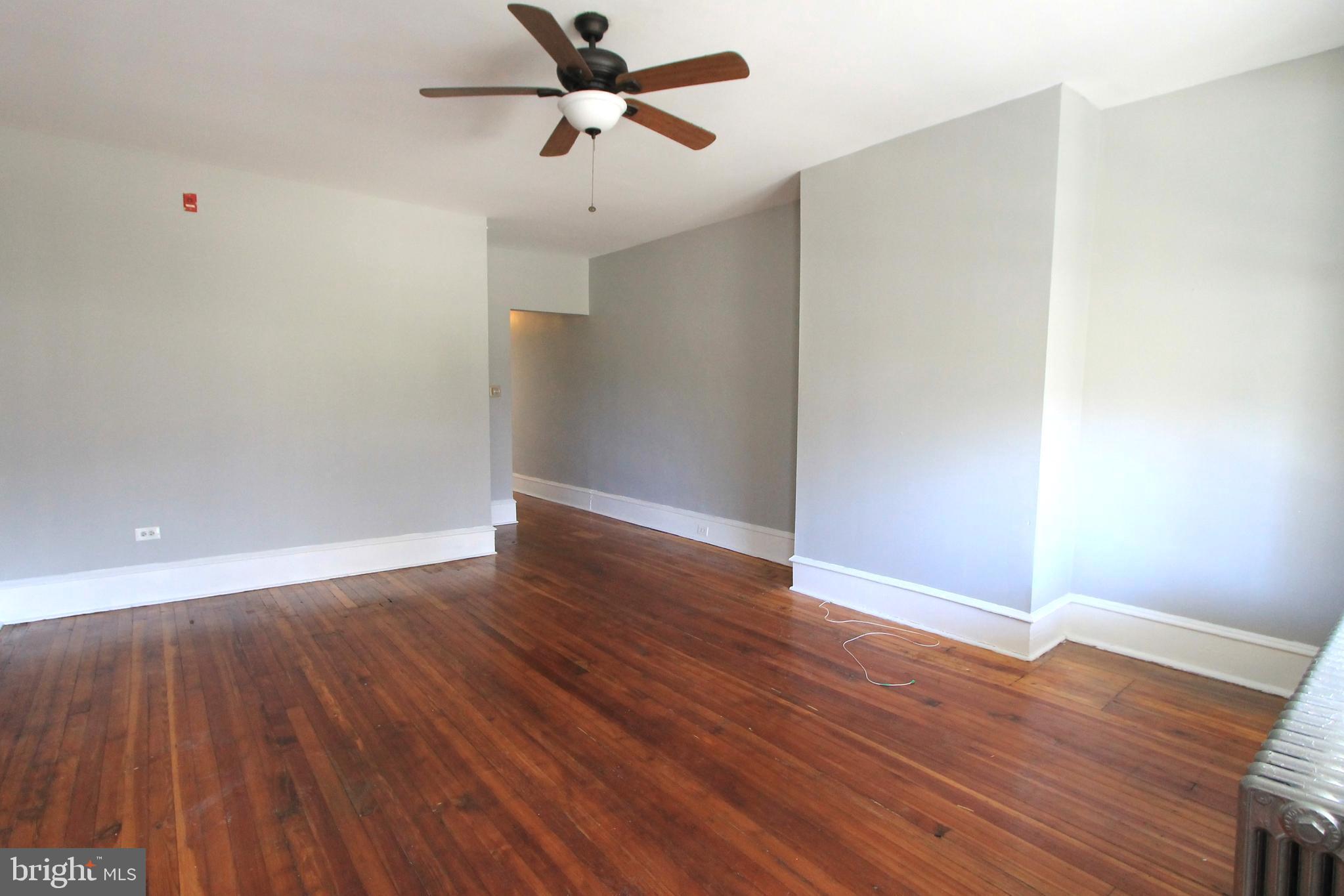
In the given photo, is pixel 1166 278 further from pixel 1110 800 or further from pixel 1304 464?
pixel 1110 800

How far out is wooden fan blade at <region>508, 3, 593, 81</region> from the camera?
185 centimetres

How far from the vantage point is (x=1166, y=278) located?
2.97m

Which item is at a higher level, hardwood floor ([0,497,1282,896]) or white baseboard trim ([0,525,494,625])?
white baseboard trim ([0,525,494,625])

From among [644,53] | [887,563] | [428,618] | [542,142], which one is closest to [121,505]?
[428,618]

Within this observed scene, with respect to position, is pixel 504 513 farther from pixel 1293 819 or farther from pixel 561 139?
pixel 1293 819

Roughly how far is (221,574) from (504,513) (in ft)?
8.49

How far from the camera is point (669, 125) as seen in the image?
258cm

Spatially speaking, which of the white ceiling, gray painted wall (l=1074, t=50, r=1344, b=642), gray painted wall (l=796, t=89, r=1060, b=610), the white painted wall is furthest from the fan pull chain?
gray painted wall (l=1074, t=50, r=1344, b=642)

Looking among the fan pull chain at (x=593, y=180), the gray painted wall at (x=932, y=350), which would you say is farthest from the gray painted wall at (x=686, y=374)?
the fan pull chain at (x=593, y=180)

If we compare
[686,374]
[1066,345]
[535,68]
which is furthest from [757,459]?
[535,68]

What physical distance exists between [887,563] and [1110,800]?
1703 mm

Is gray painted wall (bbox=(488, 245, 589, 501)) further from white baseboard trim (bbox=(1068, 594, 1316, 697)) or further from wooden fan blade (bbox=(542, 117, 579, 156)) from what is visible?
white baseboard trim (bbox=(1068, 594, 1316, 697))

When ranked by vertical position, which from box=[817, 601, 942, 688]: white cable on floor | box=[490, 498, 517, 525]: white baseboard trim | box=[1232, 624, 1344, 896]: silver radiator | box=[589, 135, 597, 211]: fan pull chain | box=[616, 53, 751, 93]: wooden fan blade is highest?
box=[589, 135, 597, 211]: fan pull chain

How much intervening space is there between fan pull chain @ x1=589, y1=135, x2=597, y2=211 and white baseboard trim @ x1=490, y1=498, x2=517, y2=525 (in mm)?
3117
